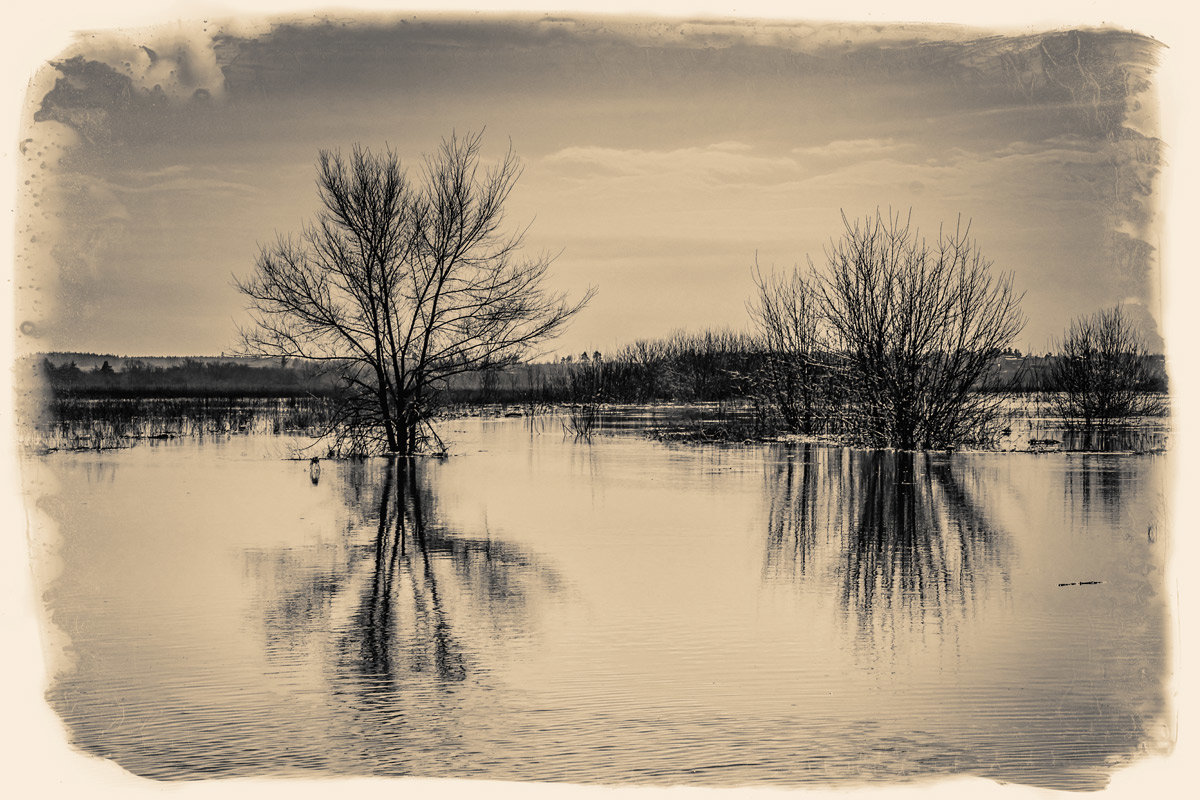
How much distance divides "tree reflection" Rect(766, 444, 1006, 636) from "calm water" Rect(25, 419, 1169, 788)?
0.05 metres

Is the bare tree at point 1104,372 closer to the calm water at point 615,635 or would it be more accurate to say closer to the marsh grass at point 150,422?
the calm water at point 615,635

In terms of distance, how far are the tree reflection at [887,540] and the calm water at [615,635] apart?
48 mm

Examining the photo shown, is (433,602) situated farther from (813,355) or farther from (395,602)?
(813,355)

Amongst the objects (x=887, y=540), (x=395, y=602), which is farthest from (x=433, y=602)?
(x=887, y=540)

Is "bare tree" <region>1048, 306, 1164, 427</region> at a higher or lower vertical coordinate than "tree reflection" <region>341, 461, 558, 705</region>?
higher

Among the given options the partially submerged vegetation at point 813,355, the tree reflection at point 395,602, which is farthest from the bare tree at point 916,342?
the tree reflection at point 395,602

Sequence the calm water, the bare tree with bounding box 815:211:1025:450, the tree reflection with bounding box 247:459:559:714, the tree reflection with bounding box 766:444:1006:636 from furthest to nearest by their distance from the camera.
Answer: the bare tree with bounding box 815:211:1025:450, the tree reflection with bounding box 766:444:1006:636, the tree reflection with bounding box 247:459:559:714, the calm water

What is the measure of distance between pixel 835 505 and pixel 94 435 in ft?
51.1

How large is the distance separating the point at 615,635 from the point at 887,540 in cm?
402

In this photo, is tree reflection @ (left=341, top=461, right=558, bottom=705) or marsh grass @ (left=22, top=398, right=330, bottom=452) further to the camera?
marsh grass @ (left=22, top=398, right=330, bottom=452)

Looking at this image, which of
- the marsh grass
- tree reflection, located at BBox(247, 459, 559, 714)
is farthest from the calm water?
the marsh grass

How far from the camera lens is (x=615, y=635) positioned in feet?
21.8

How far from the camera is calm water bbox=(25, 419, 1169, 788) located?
192 inches

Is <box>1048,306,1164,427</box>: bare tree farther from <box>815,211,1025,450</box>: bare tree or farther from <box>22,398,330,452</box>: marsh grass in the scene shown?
<box>22,398,330,452</box>: marsh grass
